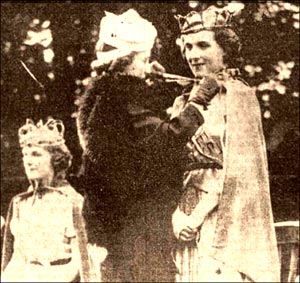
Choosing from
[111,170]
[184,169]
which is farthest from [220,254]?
[111,170]

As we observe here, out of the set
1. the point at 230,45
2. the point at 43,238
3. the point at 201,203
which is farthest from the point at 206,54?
the point at 43,238

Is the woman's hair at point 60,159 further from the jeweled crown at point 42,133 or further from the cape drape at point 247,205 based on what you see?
the cape drape at point 247,205

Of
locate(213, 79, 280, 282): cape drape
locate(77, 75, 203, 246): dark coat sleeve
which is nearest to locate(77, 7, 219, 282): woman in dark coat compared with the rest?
locate(77, 75, 203, 246): dark coat sleeve

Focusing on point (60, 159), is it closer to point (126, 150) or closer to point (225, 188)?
point (126, 150)

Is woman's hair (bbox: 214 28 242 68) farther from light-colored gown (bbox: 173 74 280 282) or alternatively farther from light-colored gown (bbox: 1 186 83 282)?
light-colored gown (bbox: 1 186 83 282)

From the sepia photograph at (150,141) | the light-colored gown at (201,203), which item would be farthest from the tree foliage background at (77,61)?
the light-colored gown at (201,203)

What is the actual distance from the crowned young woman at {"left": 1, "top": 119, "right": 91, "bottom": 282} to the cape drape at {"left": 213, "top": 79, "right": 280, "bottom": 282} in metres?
0.35

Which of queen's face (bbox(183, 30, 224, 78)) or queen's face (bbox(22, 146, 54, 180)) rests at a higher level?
queen's face (bbox(183, 30, 224, 78))

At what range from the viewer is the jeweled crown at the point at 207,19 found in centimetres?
132

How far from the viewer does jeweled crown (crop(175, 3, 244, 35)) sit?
4.33 ft

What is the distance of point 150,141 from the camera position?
1.31m

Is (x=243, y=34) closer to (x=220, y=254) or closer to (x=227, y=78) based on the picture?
(x=227, y=78)

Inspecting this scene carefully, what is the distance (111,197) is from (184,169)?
0.19 m

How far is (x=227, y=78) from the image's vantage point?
132cm
